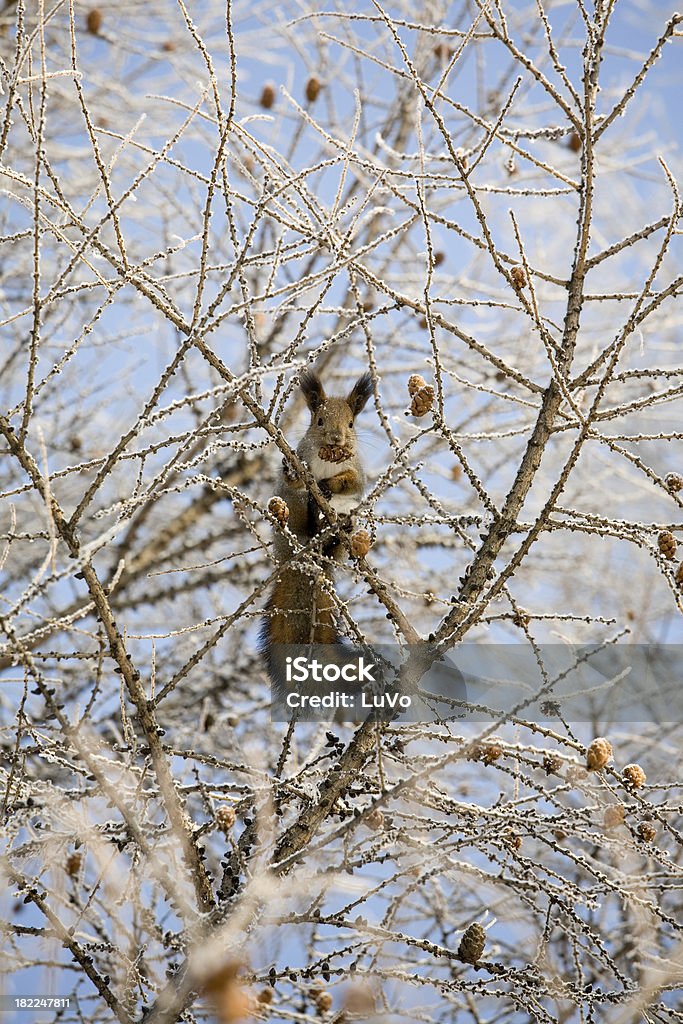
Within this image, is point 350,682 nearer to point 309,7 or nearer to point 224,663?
point 224,663

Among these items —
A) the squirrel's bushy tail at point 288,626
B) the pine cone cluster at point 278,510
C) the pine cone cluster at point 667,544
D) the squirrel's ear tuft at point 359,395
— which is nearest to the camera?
the pine cone cluster at point 667,544

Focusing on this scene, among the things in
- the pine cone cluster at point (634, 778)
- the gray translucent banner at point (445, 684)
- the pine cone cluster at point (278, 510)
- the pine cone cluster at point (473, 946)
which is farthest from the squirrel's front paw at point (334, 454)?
the pine cone cluster at point (473, 946)

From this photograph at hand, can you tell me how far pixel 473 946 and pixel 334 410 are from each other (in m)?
2.07

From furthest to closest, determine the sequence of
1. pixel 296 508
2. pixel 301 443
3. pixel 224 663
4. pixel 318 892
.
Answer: pixel 224 663 < pixel 301 443 < pixel 296 508 < pixel 318 892

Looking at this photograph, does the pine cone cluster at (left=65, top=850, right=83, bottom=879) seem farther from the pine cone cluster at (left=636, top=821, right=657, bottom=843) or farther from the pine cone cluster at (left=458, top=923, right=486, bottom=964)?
the pine cone cluster at (left=636, top=821, right=657, bottom=843)

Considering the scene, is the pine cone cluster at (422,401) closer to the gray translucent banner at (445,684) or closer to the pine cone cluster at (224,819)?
the gray translucent banner at (445,684)

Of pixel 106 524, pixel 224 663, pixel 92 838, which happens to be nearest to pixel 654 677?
pixel 224 663

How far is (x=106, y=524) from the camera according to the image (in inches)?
193

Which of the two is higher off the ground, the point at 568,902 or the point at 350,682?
the point at 350,682

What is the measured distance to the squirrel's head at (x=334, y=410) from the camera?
3.65 meters

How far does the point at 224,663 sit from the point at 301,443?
50.4 inches

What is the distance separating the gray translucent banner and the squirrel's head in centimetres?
81

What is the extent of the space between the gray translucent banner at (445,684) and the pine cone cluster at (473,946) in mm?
444

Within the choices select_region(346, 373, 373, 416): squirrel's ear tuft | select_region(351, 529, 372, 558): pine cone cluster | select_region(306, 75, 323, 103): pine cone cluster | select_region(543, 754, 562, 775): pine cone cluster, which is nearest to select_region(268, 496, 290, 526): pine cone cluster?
select_region(351, 529, 372, 558): pine cone cluster
